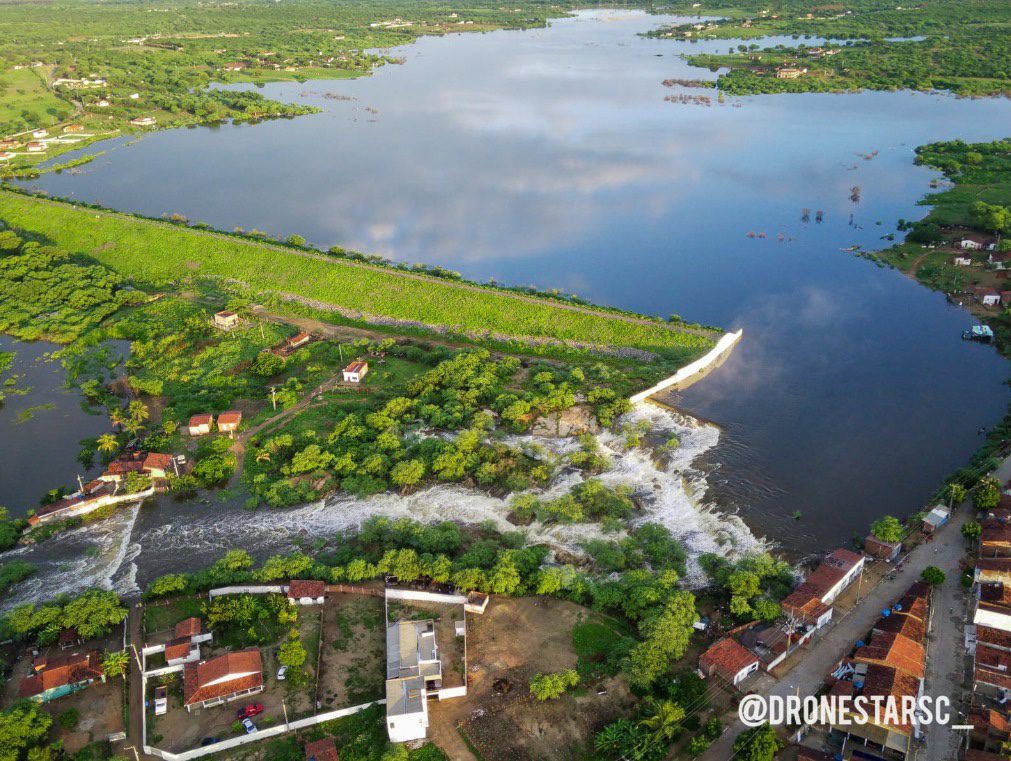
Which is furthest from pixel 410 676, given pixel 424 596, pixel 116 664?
pixel 116 664

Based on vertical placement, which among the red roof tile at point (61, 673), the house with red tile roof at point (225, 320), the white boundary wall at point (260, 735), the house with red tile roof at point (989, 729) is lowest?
the white boundary wall at point (260, 735)

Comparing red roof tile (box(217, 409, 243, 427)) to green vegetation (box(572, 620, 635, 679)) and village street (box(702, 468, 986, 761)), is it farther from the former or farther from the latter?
village street (box(702, 468, 986, 761))

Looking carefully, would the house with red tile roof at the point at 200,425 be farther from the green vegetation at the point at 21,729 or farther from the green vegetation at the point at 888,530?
the green vegetation at the point at 888,530

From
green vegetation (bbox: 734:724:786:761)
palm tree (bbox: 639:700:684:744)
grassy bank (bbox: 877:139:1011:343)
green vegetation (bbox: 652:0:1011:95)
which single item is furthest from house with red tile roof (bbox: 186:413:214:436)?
green vegetation (bbox: 652:0:1011:95)

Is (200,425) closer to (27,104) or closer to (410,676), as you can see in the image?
(410,676)

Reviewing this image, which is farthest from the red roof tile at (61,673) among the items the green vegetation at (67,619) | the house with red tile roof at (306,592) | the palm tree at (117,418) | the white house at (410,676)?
the palm tree at (117,418)

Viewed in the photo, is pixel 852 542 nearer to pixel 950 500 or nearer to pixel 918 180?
pixel 950 500
